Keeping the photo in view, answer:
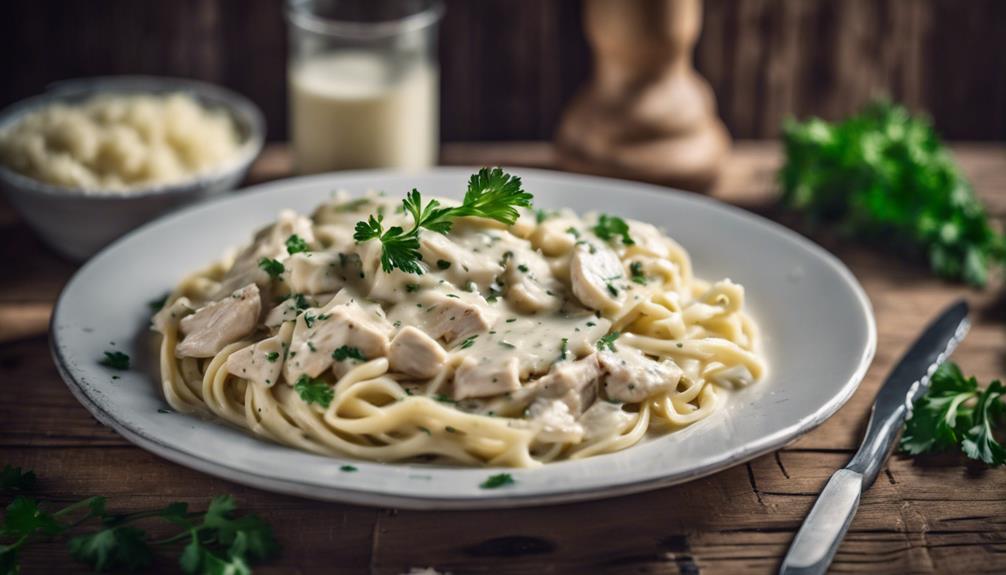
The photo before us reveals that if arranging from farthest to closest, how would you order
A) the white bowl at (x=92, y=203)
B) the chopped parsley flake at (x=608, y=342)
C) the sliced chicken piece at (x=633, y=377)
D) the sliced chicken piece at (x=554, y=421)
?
the white bowl at (x=92, y=203)
the chopped parsley flake at (x=608, y=342)
the sliced chicken piece at (x=633, y=377)
the sliced chicken piece at (x=554, y=421)

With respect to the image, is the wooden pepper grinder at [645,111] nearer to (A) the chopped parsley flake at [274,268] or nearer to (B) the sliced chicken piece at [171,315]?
(A) the chopped parsley flake at [274,268]

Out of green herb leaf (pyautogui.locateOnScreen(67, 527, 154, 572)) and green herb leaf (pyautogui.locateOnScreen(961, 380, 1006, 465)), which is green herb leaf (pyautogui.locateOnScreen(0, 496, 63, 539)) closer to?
green herb leaf (pyautogui.locateOnScreen(67, 527, 154, 572))

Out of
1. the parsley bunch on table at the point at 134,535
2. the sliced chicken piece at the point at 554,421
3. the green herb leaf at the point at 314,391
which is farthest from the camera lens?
the green herb leaf at the point at 314,391

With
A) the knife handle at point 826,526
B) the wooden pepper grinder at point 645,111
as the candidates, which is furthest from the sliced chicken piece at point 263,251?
the wooden pepper grinder at point 645,111

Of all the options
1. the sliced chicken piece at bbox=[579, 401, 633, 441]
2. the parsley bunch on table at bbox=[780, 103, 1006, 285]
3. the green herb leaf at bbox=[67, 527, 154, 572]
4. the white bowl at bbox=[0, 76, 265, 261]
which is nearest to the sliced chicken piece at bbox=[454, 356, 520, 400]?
the sliced chicken piece at bbox=[579, 401, 633, 441]

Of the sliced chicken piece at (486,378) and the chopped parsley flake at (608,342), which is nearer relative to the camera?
the sliced chicken piece at (486,378)

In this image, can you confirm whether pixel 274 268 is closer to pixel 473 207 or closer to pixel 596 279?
pixel 473 207

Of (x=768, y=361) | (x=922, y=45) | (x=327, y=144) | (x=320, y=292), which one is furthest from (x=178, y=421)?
(x=922, y=45)

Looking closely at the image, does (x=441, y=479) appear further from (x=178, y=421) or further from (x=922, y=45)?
(x=922, y=45)
